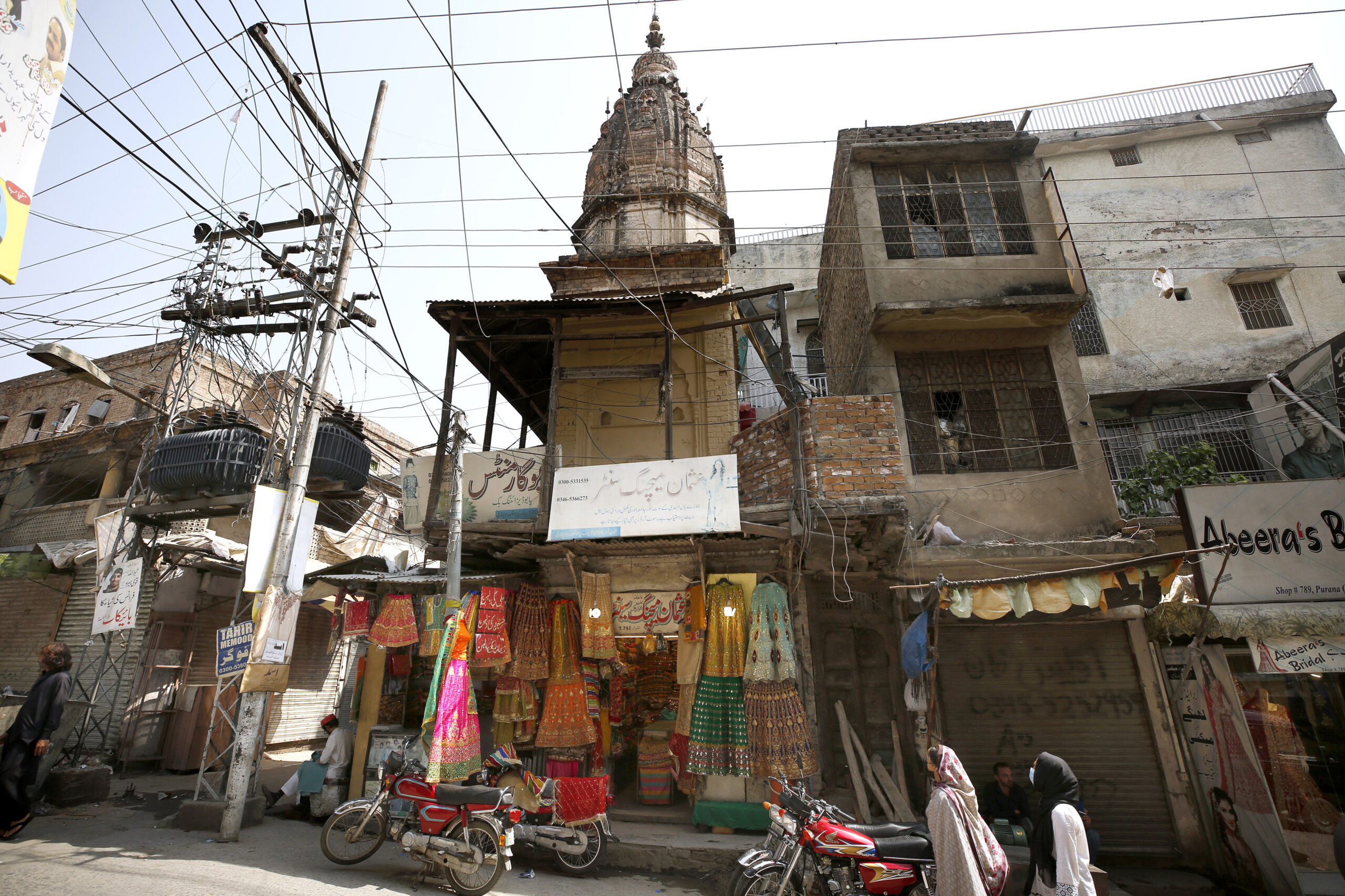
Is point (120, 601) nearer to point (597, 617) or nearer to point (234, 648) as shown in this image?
point (234, 648)

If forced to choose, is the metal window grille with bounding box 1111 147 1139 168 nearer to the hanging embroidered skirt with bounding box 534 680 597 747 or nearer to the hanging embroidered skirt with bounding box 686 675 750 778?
the hanging embroidered skirt with bounding box 686 675 750 778

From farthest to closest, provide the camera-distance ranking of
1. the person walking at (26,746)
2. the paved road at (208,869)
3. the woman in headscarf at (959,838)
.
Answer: the person walking at (26,746)
the paved road at (208,869)
the woman in headscarf at (959,838)

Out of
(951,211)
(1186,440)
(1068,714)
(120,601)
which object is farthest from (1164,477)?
(120,601)

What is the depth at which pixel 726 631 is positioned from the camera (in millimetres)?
9078

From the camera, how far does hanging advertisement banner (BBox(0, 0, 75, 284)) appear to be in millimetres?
3117

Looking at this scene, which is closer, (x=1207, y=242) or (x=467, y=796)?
(x=467, y=796)

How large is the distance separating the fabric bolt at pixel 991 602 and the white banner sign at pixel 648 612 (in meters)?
4.22

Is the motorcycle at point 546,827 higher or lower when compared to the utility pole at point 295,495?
lower

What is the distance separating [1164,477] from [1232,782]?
18.3 ft

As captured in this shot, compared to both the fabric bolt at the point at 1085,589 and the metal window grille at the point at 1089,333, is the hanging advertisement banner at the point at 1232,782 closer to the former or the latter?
the fabric bolt at the point at 1085,589

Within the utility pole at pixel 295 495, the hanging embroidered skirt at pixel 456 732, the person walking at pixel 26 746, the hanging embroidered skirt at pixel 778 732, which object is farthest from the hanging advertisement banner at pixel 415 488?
the hanging embroidered skirt at pixel 778 732

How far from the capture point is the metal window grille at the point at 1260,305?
1488 centimetres

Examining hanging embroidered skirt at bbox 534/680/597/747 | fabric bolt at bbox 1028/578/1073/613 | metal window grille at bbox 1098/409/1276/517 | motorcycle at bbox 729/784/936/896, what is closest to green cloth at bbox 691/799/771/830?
hanging embroidered skirt at bbox 534/680/597/747

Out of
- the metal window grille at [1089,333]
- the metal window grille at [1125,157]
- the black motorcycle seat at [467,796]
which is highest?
the metal window grille at [1125,157]
